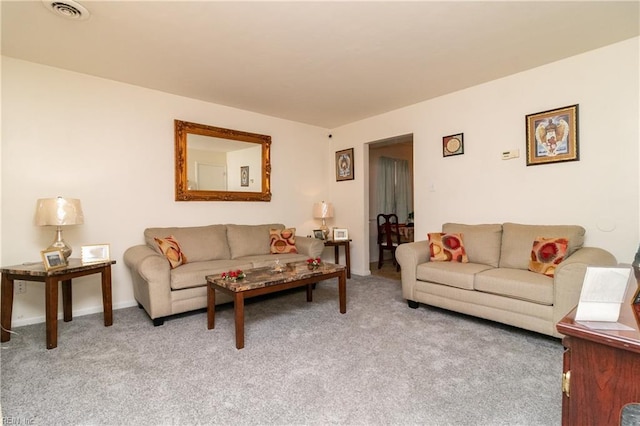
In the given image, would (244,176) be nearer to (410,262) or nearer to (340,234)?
(340,234)

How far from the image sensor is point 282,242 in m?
4.03

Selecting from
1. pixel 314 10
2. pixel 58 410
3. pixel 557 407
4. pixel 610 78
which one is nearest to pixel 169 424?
pixel 58 410

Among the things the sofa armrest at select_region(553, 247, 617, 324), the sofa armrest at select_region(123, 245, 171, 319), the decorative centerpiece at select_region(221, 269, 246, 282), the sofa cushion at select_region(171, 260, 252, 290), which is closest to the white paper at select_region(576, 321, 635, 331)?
the sofa armrest at select_region(553, 247, 617, 324)

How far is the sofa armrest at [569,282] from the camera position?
2.19 metres

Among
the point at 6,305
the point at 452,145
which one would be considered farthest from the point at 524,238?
the point at 6,305

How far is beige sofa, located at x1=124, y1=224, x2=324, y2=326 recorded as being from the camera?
2752mm

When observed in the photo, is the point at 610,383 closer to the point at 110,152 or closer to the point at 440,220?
the point at 440,220

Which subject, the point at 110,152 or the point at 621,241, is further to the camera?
the point at 110,152

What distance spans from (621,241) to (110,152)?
4.84 metres

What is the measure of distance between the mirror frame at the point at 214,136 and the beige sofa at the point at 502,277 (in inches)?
85.9

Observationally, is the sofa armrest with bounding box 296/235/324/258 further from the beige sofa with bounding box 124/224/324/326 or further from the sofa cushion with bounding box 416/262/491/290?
the sofa cushion with bounding box 416/262/491/290

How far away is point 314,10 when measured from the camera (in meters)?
2.11

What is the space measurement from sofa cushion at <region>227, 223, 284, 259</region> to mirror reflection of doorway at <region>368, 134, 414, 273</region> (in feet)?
8.02

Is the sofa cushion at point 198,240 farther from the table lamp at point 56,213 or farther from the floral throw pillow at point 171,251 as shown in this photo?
the table lamp at point 56,213
